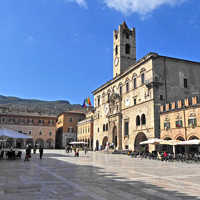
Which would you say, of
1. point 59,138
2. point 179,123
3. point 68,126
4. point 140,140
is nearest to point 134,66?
point 140,140

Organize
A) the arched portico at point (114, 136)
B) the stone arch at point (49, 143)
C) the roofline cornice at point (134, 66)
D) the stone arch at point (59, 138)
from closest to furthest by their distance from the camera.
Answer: the roofline cornice at point (134, 66) < the arched portico at point (114, 136) < the stone arch at point (49, 143) < the stone arch at point (59, 138)

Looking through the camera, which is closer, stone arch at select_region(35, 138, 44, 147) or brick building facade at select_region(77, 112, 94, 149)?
brick building facade at select_region(77, 112, 94, 149)

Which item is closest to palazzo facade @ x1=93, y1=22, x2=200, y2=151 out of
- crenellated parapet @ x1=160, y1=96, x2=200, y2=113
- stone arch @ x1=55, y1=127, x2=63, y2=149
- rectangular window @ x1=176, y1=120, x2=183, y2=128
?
crenellated parapet @ x1=160, y1=96, x2=200, y2=113

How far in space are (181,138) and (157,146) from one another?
4701 mm

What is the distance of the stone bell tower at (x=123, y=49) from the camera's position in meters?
52.1

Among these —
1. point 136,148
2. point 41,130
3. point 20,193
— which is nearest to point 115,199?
point 20,193

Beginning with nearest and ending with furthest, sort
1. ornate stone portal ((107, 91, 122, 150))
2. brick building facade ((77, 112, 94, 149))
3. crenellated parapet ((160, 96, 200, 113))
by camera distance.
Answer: crenellated parapet ((160, 96, 200, 113))
ornate stone portal ((107, 91, 122, 150))
brick building facade ((77, 112, 94, 149))

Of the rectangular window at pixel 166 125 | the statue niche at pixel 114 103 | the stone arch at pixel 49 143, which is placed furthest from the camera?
the stone arch at pixel 49 143

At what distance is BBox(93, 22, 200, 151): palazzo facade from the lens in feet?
116

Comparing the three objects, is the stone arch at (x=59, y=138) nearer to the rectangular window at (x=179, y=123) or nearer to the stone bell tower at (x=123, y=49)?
the stone bell tower at (x=123, y=49)

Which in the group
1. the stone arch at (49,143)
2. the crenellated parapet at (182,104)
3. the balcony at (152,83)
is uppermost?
the balcony at (152,83)

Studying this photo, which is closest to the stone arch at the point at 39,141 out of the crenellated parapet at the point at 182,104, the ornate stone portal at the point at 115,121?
the ornate stone portal at the point at 115,121

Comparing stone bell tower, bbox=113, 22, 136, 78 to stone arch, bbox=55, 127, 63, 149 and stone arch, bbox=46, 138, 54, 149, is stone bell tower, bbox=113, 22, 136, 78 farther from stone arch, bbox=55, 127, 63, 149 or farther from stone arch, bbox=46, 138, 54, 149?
stone arch, bbox=46, 138, 54, 149

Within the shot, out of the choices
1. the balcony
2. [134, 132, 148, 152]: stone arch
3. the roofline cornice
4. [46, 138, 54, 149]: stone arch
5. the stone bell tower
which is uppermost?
the stone bell tower
